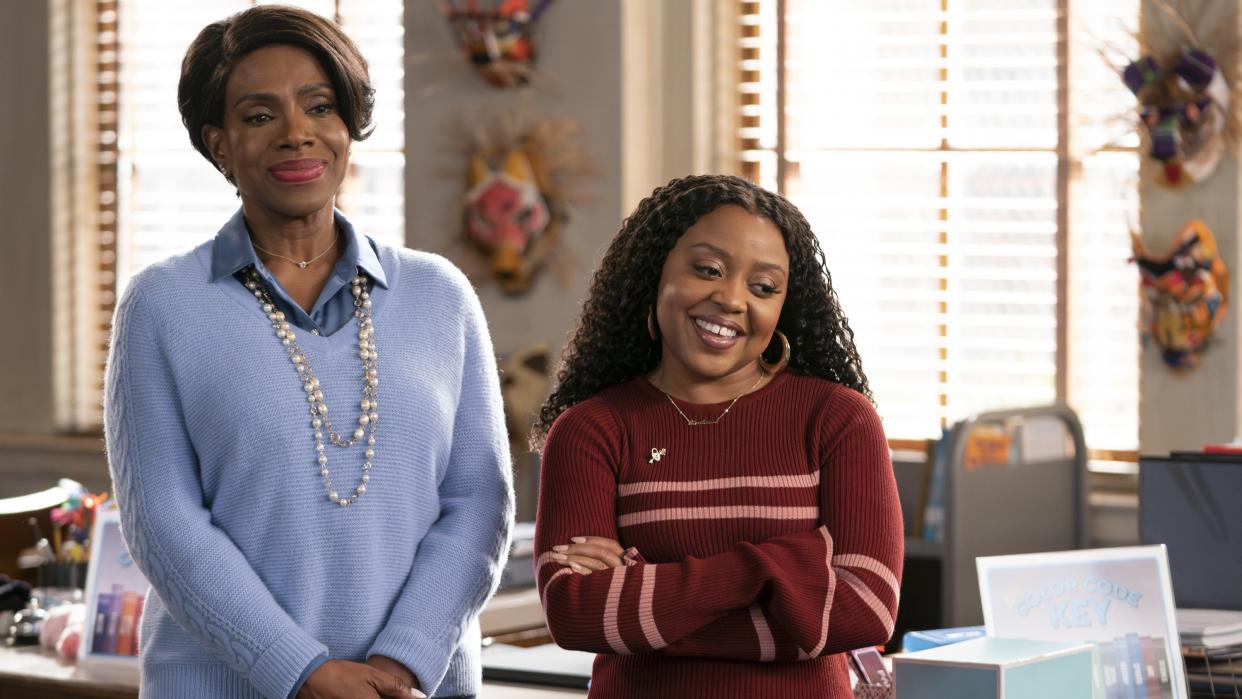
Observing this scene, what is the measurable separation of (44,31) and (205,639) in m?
4.32

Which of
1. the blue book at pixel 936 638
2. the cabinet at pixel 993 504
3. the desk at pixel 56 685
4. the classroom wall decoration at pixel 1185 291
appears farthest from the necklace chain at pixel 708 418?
the classroom wall decoration at pixel 1185 291

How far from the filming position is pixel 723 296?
161 centimetres

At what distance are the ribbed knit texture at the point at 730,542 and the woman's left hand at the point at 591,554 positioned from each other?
0.01m

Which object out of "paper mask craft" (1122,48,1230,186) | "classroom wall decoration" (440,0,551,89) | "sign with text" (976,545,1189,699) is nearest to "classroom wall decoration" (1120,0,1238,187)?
"paper mask craft" (1122,48,1230,186)

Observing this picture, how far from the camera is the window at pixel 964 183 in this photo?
4.25 m

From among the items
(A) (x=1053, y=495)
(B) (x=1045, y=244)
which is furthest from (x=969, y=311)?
(A) (x=1053, y=495)

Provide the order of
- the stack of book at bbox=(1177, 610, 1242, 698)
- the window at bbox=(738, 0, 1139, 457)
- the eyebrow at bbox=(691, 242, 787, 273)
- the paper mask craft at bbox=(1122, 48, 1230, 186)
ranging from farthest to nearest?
1. the window at bbox=(738, 0, 1139, 457)
2. the paper mask craft at bbox=(1122, 48, 1230, 186)
3. the stack of book at bbox=(1177, 610, 1242, 698)
4. the eyebrow at bbox=(691, 242, 787, 273)

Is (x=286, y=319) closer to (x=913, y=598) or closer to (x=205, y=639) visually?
(x=205, y=639)

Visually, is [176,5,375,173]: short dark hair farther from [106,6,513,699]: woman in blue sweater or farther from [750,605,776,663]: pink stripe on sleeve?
[750,605,776,663]: pink stripe on sleeve

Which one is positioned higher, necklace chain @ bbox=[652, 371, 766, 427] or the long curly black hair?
the long curly black hair

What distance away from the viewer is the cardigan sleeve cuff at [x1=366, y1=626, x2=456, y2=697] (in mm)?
1684

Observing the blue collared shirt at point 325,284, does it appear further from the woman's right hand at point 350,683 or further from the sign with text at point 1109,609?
the sign with text at point 1109,609

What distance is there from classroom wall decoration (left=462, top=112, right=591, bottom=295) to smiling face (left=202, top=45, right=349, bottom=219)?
2.93m

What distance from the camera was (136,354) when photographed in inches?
67.1
